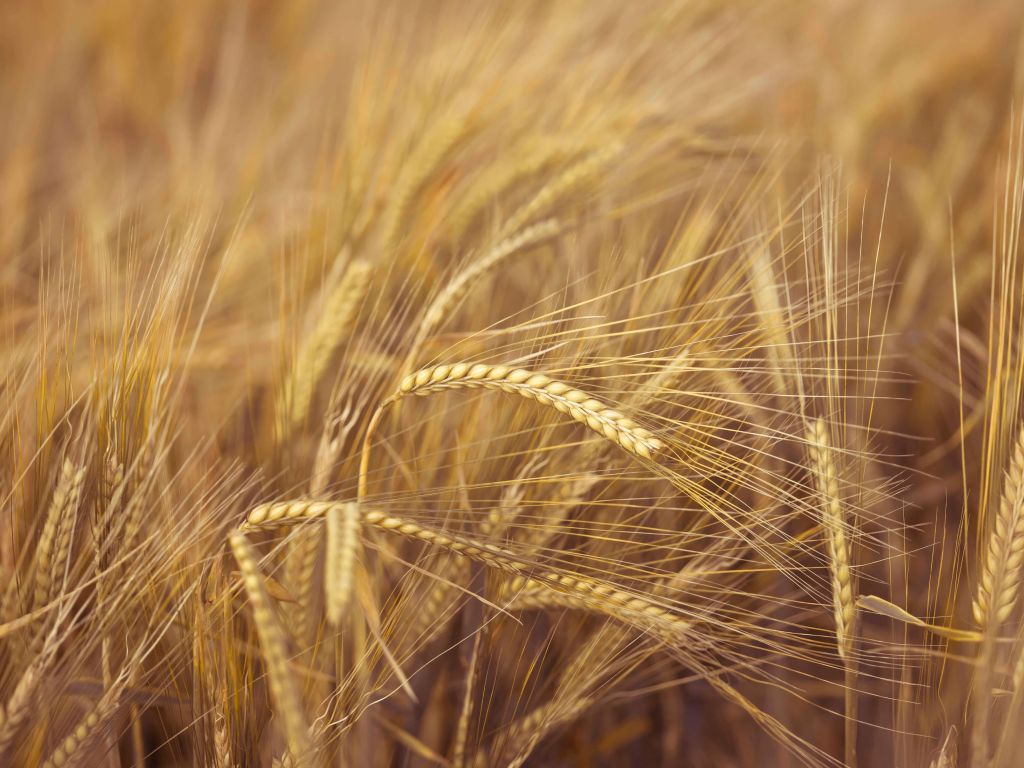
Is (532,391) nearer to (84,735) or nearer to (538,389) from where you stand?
(538,389)

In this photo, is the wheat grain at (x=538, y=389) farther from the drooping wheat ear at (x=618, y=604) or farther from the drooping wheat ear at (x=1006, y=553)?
the drooping wheat ear at (x=1006, y=553)

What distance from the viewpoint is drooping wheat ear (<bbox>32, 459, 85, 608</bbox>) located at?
0.61 m

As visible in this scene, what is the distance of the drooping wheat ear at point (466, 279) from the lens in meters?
0.70

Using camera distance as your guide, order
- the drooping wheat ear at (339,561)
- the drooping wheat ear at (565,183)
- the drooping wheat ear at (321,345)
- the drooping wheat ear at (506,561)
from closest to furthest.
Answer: the drooping wheat ear at (339,561), the drooping wheat ear at (506,561), the drooping wheat ear at (321,345), the drooping wheat ear at (565,183)

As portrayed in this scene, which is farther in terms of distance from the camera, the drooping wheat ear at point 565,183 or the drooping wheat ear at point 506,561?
the drooping wheat ear at point 565,183

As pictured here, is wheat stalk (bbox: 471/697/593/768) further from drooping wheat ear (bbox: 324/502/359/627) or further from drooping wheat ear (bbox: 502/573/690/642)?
drooping wheat ear (bbox: 324/502/359/627)

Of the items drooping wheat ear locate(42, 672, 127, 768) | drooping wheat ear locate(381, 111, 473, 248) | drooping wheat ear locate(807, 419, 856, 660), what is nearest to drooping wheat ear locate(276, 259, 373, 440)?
drooping wheat ear locate(381, 111, 473, 248)

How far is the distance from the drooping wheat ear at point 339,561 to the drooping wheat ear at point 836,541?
1.27 ft

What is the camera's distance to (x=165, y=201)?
52.3 inches

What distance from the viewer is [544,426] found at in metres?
0.68

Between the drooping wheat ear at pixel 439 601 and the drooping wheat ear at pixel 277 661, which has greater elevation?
the drooping wheat ear at pixel 277 661

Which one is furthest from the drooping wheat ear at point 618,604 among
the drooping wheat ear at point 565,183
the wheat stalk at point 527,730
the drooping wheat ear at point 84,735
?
the drooping wheat ear at point 565,183

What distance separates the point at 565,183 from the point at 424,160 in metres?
0.22

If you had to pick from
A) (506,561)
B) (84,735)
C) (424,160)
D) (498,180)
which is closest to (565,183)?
(498,180)
